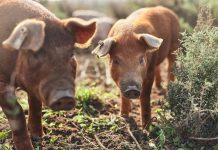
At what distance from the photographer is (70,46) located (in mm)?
4863

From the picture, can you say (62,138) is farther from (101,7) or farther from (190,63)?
(101,7)

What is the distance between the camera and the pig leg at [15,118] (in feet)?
16.6

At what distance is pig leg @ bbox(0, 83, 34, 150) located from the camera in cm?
505

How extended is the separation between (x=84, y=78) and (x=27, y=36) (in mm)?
4520

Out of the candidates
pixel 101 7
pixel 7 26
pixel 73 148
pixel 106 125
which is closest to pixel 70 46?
pixel 7 26

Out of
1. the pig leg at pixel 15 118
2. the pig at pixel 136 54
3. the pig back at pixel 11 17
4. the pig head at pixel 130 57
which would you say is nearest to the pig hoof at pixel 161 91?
the pig at pixel 136 54

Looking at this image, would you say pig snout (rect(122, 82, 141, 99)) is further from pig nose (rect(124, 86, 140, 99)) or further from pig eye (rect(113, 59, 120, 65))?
pig eye (rect(113, 59, 120, 65))

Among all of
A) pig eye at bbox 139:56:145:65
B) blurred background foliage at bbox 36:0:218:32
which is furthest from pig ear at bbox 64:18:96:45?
blurred background foliage at bbox 36:0:218:32

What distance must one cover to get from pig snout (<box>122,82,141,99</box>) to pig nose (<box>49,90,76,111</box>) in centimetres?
140

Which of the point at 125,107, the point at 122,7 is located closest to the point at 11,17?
the point at 125,107

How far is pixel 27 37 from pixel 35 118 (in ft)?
4.53

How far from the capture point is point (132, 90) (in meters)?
5.90

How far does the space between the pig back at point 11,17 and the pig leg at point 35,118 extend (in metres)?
0.67

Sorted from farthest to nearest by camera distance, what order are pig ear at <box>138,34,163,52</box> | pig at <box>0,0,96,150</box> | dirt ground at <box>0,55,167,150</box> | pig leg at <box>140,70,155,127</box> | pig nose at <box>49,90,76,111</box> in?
1. pig leg at <box>140,70,155,127</box>
2. pig ear at <box>138,34,163,52</box>
3. dirt ground at <box>0,55,167,150</box>
4. pig at <box>0,0,96,150</box>
5. pig nose at <box>49,90,76,111</box>
